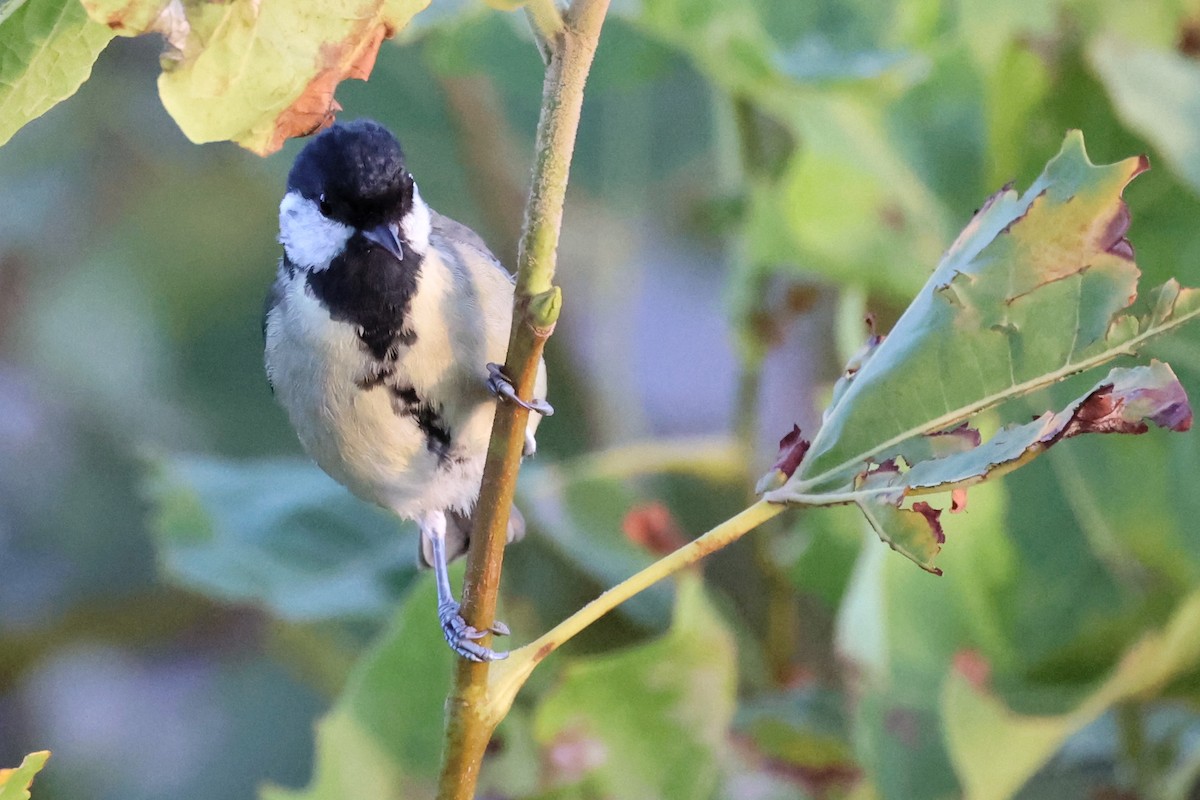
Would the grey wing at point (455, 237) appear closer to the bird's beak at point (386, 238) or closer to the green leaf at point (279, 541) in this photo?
the bird's beak at point (386, 238)

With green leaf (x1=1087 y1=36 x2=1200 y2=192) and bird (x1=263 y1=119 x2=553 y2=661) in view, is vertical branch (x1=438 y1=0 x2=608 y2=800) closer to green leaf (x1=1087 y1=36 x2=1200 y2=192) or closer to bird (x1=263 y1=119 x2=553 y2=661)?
bird (x1=263 y1=119 x2=553 y2=661)

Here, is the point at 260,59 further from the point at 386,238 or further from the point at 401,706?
the point at 401,706

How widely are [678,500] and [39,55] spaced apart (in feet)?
3.95

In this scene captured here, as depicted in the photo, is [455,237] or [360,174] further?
A: [455,237]

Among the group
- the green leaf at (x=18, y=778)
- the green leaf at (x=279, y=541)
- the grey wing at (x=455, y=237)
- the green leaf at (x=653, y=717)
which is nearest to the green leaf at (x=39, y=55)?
the green leaf at (x=18, y=778)

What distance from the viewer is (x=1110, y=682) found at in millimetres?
870

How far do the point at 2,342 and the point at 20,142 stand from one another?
0.31 meters

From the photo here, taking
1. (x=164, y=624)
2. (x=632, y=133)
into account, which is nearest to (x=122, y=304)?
(x=164, y=624)

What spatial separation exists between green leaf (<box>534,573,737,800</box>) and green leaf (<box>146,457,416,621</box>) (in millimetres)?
289

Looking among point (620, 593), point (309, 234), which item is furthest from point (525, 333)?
point (309, 234)

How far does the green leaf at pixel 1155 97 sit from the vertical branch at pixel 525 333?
644mm

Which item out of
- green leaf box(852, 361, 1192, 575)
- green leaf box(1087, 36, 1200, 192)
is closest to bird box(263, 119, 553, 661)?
green leaf box(852, 361, 1192, 575)

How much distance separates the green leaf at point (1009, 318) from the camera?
0.51 m

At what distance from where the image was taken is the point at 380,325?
86 centimetres
